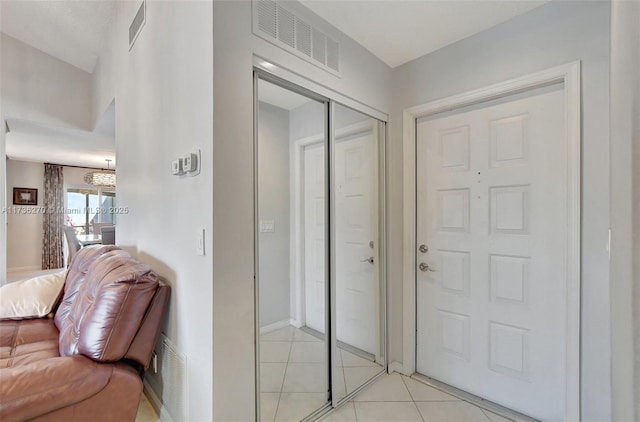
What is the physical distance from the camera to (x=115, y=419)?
4.56ft

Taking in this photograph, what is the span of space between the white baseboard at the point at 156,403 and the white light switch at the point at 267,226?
1189 mm

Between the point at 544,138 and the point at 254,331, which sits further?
the point at 544,138

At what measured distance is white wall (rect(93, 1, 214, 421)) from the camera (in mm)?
1314

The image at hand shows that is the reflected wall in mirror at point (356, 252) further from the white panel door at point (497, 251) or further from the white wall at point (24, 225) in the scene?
the white wall at point (24, 225)

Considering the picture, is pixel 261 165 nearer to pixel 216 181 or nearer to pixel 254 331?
pixel 216 181

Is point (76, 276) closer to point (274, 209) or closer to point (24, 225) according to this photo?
point (274, 209)

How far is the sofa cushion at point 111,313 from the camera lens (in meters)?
1.41

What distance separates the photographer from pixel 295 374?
180cm

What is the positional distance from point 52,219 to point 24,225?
0.47 meters

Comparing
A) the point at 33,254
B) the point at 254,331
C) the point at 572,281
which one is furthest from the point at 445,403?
the point at 33,254

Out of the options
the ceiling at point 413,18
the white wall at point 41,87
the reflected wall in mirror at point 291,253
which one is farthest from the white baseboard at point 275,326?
the white wall at point 41,87

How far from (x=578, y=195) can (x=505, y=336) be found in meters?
0.97

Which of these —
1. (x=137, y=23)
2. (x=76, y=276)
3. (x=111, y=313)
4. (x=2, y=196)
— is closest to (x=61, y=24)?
(x=137, y=23)

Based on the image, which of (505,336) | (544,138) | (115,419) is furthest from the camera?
(505,336)
